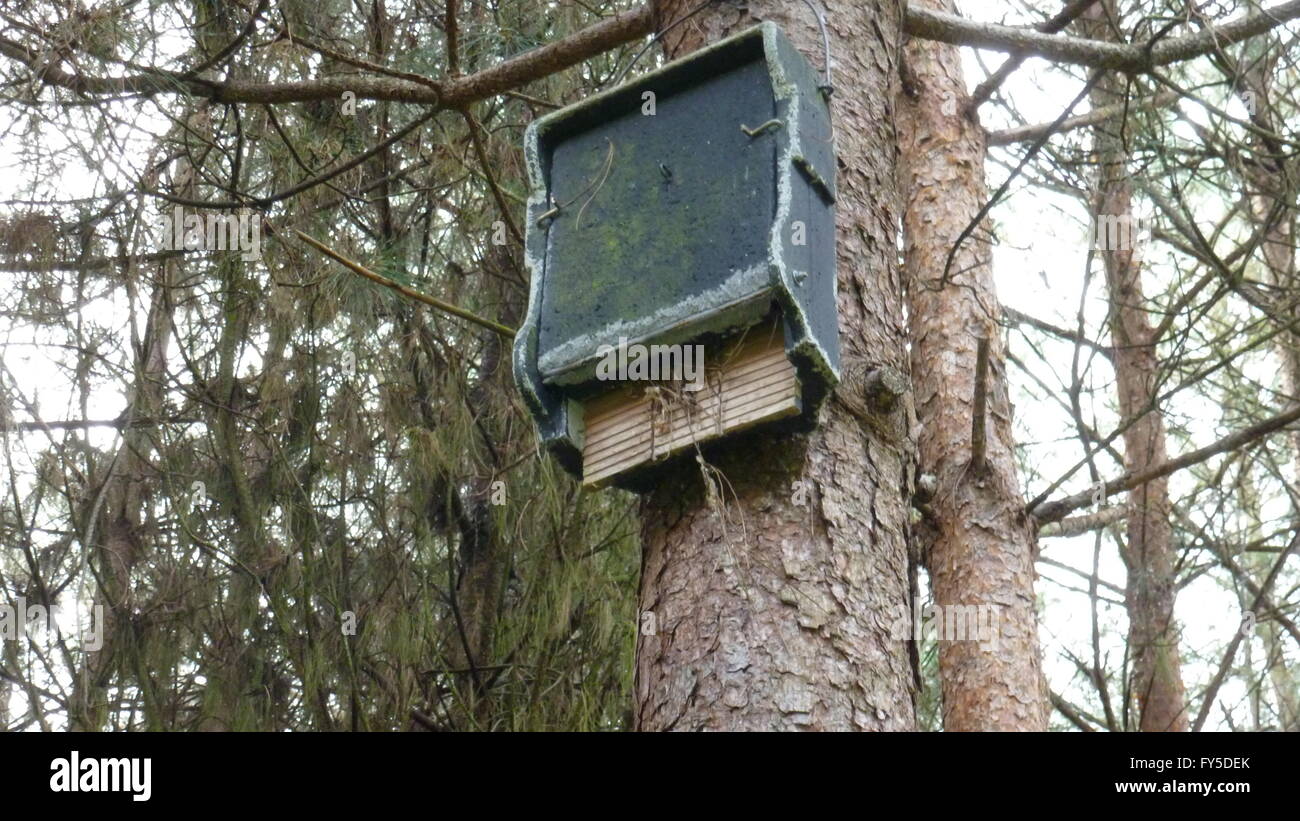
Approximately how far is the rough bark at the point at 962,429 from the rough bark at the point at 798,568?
1.34 metres

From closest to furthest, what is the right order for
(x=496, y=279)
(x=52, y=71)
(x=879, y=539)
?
(x=879, y=539)
(x=52, y=71)
(x=496, y=279)

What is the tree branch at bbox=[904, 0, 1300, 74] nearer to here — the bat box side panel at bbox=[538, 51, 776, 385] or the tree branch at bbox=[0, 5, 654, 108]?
the tree branch at bbox=[0, 5, 654, 108]

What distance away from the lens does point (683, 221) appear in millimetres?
2002

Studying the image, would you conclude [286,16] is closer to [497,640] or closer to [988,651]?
[497,640]

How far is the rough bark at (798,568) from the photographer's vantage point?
5.71 ft

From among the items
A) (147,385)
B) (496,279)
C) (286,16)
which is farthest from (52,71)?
(496,279)

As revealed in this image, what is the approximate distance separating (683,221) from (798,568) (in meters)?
0.50

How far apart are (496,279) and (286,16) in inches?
34.8

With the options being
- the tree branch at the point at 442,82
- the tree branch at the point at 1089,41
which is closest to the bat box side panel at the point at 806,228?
the tree branch at the point at 442,82

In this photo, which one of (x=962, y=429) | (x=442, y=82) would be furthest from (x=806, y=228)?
(x=962, y=429)

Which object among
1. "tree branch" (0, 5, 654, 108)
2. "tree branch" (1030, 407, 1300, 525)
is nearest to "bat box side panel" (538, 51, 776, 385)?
"tree branch" (0, 5, 654, 108)

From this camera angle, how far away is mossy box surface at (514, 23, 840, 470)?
6.22 ft

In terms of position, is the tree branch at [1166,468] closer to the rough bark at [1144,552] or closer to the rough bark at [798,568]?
the rough bark at [1144,552]

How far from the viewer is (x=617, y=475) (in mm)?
1961
